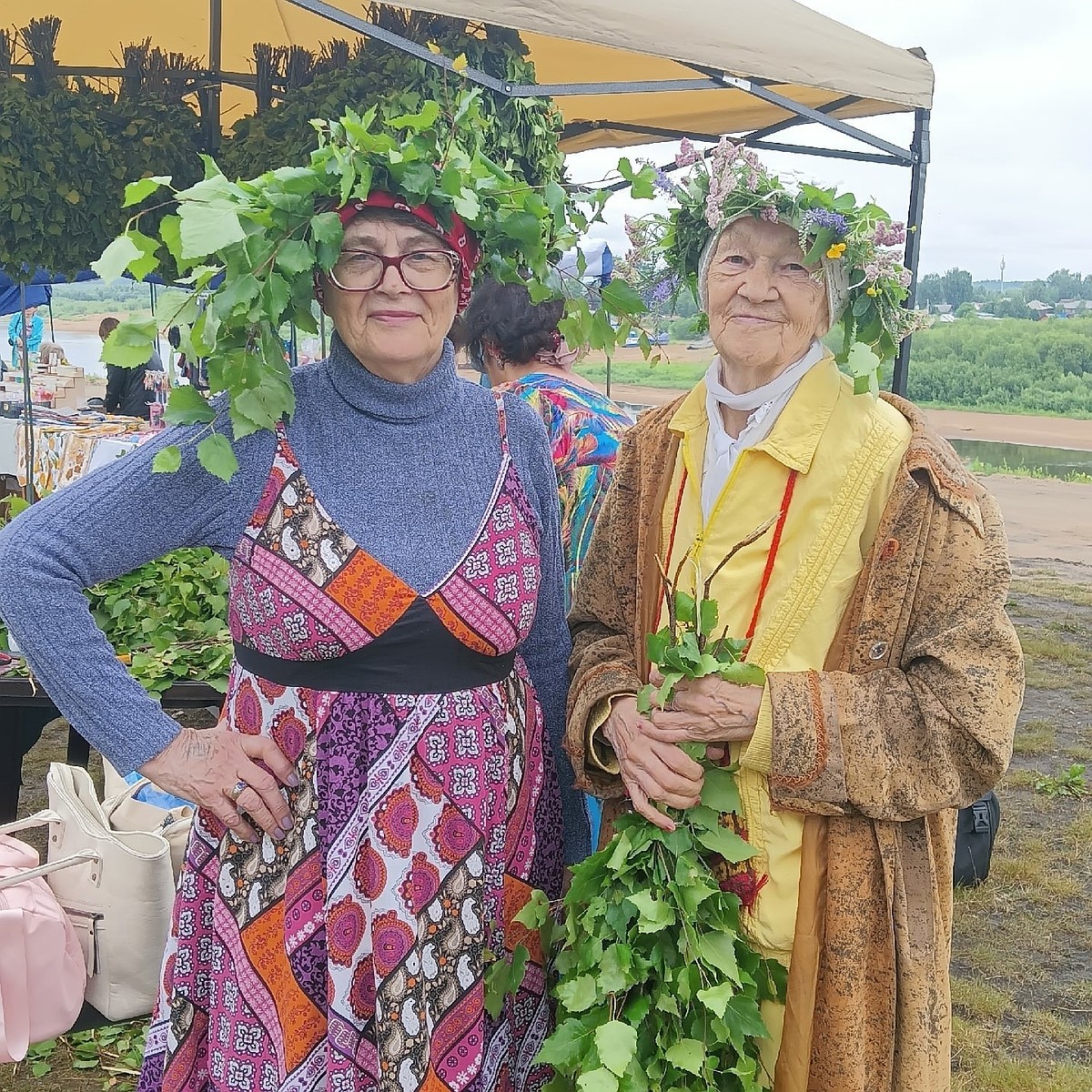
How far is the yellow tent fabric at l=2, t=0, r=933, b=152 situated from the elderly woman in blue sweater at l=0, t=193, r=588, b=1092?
203 cm

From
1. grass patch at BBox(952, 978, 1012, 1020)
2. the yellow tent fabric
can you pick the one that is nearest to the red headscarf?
the yellow tent fabric

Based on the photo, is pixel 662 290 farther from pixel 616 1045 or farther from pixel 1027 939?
pixel 1027 939

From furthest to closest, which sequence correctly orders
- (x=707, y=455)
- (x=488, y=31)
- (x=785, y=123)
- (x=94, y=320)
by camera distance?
(x=94, y=320) → (x=785, y=123) → (x=488, y=31) → (x=707, y=455)

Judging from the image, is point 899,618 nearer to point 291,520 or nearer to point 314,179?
point 291,520

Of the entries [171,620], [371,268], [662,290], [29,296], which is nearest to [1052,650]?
[171,620]

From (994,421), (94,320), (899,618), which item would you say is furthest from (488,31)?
(994,421)

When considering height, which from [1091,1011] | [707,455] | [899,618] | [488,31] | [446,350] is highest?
[488,31]

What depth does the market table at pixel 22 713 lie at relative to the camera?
311 cm

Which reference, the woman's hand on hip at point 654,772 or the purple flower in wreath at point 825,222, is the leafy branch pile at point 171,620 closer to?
the woman's hand on hip at point 654,772

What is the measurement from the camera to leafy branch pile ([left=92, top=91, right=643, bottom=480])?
156cm

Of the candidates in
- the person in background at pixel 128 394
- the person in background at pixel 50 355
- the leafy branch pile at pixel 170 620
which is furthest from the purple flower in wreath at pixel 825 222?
the person in background at pixel 50 355

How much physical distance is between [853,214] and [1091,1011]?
9.76 feet

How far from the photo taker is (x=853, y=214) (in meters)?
1.66

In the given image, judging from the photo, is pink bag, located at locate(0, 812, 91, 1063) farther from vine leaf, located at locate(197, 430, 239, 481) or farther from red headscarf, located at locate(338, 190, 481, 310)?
red headscarf, located at locate(338, 190, 481, 310)
